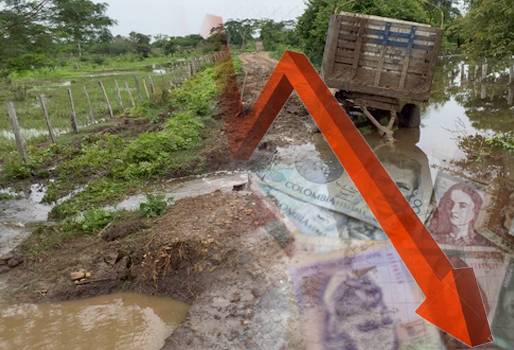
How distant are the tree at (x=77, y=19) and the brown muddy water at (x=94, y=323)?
409 cm

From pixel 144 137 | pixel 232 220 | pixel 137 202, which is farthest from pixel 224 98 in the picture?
pixel 232 220

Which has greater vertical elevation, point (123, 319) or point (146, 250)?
point (146, 250)

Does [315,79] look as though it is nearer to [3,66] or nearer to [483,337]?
[483,337]

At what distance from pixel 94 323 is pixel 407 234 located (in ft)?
9.67

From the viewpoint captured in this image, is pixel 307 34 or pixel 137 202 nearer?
pixel 137 202

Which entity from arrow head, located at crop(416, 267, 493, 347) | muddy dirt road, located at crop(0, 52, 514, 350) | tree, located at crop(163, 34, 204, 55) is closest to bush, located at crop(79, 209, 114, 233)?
muddy dirt road, located at crop(0, 52, 514, 350)

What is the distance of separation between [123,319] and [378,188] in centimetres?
266

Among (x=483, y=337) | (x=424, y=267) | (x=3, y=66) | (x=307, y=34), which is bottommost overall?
(x=483, y=337)

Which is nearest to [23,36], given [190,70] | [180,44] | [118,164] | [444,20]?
[118,164]

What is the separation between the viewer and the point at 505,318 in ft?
10.8

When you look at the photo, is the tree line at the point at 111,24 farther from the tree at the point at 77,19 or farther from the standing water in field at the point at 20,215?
the standing water in field at the point at 20,215

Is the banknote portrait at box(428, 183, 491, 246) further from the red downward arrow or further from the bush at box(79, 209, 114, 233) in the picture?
the bush at box(79, 209, 114, 233)

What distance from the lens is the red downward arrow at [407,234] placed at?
292cm

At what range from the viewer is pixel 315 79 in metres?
4.09
